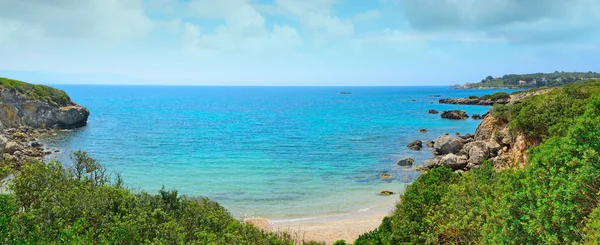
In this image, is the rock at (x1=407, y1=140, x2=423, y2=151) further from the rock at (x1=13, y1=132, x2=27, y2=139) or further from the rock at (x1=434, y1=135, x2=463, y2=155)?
the rock at (x1=13, y1=132, x2=27, y2=139)

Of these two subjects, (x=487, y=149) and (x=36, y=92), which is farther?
(x=36, y=92)

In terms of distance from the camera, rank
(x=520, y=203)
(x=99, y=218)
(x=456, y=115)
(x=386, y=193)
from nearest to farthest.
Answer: (x=520, y=203)
(x=99, y=218)
(x=386, y=193)
(x=456, y=115)

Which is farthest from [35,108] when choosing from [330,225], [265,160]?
[330,225]

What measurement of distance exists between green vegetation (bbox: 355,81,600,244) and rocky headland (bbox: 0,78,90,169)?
196 feet

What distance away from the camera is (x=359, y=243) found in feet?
65.2

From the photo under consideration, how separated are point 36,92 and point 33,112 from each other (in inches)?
293

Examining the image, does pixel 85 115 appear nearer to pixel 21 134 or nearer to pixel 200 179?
pixel 21 134

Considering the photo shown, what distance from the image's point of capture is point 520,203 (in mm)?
13070

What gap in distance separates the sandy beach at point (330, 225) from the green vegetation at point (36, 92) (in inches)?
2753

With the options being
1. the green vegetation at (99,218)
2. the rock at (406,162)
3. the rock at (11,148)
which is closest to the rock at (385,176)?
the rock at (406,162)

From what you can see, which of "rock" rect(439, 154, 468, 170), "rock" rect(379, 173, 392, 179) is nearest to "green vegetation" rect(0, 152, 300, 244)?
"rock" rect(379, 173, 392, 179)

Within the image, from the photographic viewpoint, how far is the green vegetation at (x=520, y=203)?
11.6 metres

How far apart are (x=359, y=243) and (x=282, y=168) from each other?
88.0ft

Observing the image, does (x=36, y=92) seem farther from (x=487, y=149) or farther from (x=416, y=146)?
(x=487, y=149)
